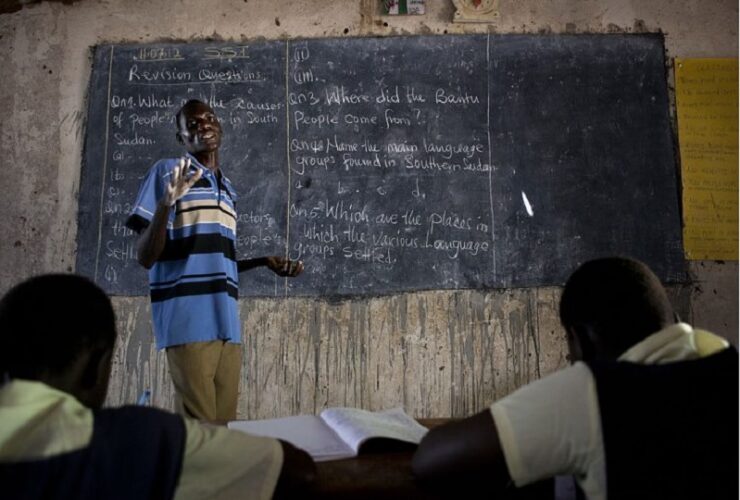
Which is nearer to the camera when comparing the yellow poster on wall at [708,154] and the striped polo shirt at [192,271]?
the striped polo shirt at [192,271]

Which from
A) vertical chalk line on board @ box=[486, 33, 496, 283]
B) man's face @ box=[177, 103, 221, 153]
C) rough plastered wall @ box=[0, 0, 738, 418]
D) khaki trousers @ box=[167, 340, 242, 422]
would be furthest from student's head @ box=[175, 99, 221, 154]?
vertical chalk line on board @ box=[486, 33, 496, 283]

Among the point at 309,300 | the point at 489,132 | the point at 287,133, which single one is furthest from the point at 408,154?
the point at 309,300

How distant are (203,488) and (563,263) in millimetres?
2842

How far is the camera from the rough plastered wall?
3.40 metres

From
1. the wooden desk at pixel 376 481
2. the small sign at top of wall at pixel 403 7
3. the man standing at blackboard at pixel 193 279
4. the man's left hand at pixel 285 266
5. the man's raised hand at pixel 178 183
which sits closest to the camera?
the wooden desk at pixel 376 481

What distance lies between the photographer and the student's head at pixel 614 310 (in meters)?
1.01

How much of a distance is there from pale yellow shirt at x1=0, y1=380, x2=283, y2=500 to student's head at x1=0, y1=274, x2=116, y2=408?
5 cm

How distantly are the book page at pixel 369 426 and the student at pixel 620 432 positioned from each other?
0.22 metres

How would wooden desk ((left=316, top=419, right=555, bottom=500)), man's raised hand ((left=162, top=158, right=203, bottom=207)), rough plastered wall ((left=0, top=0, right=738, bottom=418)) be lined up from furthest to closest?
rough plastered wall ((left=0, top=0, right=738, bottom=418)) < man's raised hand ((left=162, top=158, right=203, bottom=207)) < wooden desk ((left=316, top=419, right=555, bottom=500))

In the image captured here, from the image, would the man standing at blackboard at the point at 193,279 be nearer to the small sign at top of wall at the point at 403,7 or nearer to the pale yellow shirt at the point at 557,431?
the pale yellow shirt at the point at 557,431

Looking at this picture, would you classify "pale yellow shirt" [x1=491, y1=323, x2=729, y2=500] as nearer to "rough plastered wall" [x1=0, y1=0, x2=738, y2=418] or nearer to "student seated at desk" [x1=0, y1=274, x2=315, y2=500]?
"student seated at desk" [x1=0, y1=274, x2=315, y2=500]

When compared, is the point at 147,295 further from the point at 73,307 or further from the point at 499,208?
the point at 73,307

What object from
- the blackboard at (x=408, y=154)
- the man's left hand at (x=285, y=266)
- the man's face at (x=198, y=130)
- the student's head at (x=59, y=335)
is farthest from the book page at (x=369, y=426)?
the blackboard at (x=408, y=154)

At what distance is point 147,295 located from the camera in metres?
3.46
